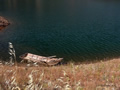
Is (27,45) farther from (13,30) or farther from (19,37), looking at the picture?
(13,30)

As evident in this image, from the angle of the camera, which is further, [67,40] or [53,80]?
[67,40]

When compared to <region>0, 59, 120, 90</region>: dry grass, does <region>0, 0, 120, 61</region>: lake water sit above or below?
below

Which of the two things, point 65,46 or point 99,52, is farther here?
point 65,46

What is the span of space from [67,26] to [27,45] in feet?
61.2

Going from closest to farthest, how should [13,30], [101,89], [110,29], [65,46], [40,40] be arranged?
[101,89], [65,46], [40,40], [13,30], [110,29]

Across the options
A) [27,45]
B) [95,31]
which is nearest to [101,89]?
[27,45]

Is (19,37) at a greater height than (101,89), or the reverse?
(101,89)

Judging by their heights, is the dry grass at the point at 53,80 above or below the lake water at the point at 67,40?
above

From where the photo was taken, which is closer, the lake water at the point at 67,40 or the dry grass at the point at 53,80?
the dry grass at the point at 53,80

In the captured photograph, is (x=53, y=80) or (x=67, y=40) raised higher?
(x=53, y=80)

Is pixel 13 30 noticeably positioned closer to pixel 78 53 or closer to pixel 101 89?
pixel 78 53

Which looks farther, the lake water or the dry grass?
the lake water

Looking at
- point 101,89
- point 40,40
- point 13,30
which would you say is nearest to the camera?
point 101,89

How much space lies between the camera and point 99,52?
1171 inches
